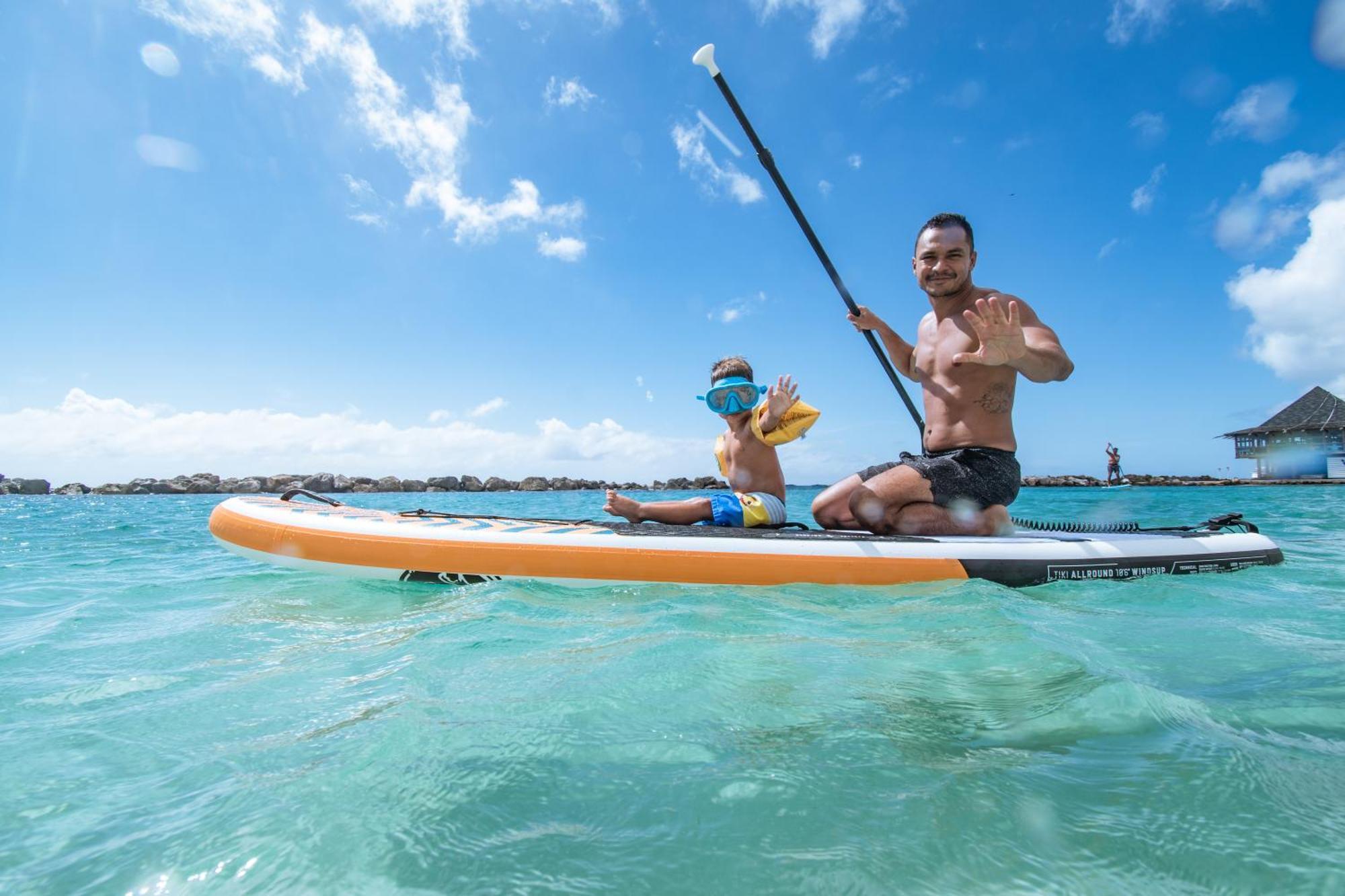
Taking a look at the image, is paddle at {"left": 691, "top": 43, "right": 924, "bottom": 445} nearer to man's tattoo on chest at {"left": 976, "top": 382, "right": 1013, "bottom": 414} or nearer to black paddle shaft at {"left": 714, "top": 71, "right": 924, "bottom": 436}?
black paddle shaft at {"left": 714, "top": 71, "right": 924, "bottom": 436}

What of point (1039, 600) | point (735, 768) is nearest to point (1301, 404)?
point (1039, 600)

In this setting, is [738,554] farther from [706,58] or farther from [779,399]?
[706,58]

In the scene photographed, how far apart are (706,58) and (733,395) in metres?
2.71

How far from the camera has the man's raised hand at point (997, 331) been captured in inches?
123

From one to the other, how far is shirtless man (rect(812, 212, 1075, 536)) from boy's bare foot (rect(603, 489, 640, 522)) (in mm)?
1471

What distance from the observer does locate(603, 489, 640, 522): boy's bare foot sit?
4.20 meters

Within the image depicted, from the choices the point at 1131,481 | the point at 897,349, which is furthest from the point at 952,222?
the point at 1131,481

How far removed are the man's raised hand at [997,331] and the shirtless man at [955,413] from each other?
147mm

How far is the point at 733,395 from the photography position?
14.7 ft

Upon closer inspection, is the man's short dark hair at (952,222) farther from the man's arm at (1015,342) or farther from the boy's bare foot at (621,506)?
the boy's bare foot at (621,506)

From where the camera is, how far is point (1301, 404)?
3850 cm

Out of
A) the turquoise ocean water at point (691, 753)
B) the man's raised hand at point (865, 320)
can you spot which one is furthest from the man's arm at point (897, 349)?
the turquoise ocean water at point (691, 753)

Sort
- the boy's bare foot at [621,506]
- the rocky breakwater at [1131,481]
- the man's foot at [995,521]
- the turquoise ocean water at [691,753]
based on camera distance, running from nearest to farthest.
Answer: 1. the turquoise ocean water at [691,753]
2. the man's foot at [995,521]
3. the boy's bare foot at [621,506]
4. the rocky breakwater at [1131,481]

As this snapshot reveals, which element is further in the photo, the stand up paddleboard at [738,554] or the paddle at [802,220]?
the paddle at [802,220]
